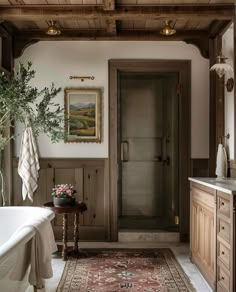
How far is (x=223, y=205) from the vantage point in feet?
9.89

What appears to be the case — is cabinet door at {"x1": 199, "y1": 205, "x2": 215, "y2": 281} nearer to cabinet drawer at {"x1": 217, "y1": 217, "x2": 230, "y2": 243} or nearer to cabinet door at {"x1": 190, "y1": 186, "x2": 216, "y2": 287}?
cabinet door at {"x1": 190, "y1": 186, "x2": 216, "y2": 287}

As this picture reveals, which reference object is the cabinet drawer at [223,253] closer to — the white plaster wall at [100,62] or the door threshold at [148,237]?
the door threshold at [148,237]

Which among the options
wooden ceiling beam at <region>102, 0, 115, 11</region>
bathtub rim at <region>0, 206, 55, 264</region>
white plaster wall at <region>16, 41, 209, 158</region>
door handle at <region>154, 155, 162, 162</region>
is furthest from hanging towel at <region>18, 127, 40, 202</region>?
door handle at <region>154, 155, 162, 162</region>

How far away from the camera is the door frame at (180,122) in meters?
5.08

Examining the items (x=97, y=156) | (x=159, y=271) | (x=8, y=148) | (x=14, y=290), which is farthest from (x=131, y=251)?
(x=14, y=290)

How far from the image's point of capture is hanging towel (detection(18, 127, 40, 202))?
4852 mm

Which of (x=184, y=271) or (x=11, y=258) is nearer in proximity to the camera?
(x=11, y=258)

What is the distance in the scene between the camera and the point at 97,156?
16.8 feet

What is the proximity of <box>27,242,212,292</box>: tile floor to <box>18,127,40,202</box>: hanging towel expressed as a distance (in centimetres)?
95

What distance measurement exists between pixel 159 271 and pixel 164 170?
279 cm

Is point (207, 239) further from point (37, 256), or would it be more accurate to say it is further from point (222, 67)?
point (222, 67)

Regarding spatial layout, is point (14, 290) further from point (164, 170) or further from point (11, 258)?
point (164, 170)

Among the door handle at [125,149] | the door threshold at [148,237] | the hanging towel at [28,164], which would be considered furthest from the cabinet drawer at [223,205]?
the door handle at [125,149]

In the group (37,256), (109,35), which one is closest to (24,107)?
(109,35)
